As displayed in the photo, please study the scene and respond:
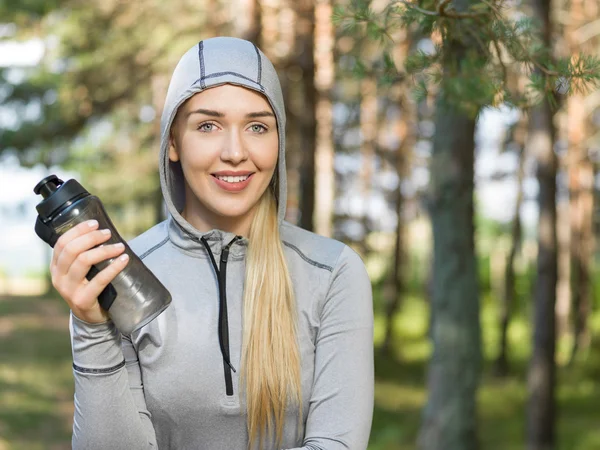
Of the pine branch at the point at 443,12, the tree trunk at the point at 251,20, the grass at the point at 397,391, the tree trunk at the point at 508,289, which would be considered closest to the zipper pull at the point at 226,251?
the pine branch at the point at 443,12

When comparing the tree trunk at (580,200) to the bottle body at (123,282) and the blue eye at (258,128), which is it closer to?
the blue eye at (258,128)

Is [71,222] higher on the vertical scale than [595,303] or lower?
higher

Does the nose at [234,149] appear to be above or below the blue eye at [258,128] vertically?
below

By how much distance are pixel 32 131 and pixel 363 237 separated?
694 cm

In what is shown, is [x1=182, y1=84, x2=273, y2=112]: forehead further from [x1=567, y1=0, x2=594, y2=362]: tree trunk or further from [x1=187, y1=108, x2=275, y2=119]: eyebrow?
[x1=567, y1=0, x2=594, y2=362]: tree trunk

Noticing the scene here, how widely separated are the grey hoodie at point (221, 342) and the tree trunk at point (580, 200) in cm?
1506

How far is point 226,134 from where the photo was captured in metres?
2.44

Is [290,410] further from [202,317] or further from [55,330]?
[55,330]

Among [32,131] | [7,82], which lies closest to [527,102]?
[32,131]

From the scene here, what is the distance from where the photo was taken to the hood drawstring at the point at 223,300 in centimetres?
239

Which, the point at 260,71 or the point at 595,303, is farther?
the point at 595,303

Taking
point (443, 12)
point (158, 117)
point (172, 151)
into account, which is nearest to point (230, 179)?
point (172, 151)

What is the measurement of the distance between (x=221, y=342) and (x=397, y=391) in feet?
57.6

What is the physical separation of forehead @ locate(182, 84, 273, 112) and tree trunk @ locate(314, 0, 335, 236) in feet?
35.0
